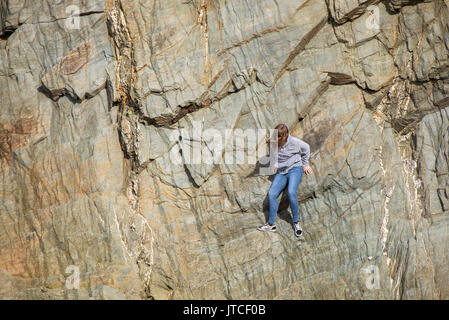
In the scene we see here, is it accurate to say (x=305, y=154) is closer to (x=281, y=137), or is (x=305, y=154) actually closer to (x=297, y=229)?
(x=281, y=137)

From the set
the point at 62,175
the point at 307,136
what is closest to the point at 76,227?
the point at 62,175

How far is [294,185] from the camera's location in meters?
9.57

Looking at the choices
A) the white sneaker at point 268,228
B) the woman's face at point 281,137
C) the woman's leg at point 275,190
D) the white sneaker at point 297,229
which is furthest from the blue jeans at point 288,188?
the woman's face at point 281,137

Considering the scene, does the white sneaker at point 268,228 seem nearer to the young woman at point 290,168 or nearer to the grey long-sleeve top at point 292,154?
the young woman at point 290,168

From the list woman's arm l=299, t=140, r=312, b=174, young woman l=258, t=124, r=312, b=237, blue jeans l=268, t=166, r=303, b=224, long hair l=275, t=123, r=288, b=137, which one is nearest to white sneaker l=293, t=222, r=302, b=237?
young woman l=258, t=124, r=312, b=237

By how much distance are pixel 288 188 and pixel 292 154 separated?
703 mm

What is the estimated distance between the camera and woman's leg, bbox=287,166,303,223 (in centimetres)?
954

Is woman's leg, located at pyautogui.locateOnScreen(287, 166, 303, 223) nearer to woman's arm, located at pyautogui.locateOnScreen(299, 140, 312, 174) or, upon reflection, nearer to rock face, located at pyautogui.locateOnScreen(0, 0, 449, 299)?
woman's arm, located at pyautogui.locateOnScreen(299, 140, 312, 174)

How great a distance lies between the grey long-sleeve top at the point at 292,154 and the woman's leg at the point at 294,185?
0.34ft

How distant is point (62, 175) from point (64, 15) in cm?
370

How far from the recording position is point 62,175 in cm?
1064

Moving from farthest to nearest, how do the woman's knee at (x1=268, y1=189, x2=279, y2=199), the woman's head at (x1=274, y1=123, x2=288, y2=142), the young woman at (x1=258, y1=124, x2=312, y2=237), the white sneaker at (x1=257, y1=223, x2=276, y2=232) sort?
1. the white sneaker at (x1=257, y1=223, x2=276, y2=232)
2. the woman's knee at (x1=268, y1=189, x2=279, y2=199)
3. the young woman at (x1=258, y1=124, x2=312, y2=237)
4. the woman's head at (x1=274, y1=123, x2=288, y2=142)

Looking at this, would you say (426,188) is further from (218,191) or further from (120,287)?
(120,287)

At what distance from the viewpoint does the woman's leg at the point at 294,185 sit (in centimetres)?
954
